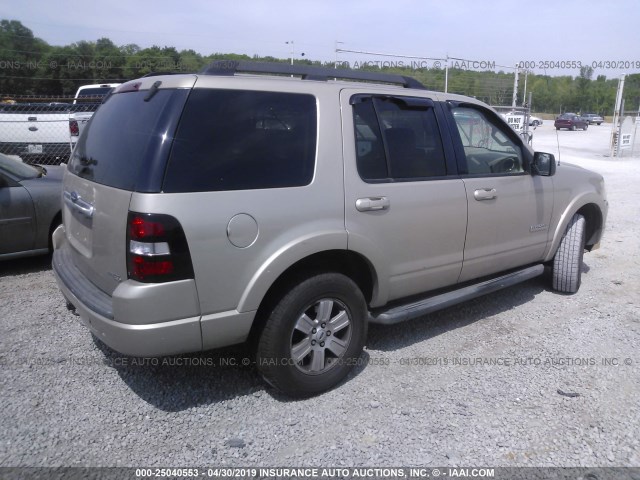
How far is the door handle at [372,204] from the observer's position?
10.6 feet

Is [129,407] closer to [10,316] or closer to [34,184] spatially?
[10,316]

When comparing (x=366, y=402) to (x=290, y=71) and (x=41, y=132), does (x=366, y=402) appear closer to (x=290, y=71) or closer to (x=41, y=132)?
(x=290, y=71)

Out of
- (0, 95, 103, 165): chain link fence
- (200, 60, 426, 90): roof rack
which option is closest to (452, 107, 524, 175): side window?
(200, 60, 426, 90): roof rack

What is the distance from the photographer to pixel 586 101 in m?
71.0

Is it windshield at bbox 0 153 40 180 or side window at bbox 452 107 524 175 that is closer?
side window at bbox 452 107 524 175

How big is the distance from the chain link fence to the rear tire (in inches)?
365

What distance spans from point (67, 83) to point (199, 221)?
40.4 metres

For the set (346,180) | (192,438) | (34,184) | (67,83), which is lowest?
(192,438)

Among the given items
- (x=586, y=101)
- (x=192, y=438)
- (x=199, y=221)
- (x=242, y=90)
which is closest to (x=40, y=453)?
(x=192, y=438)

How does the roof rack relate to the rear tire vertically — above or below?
above

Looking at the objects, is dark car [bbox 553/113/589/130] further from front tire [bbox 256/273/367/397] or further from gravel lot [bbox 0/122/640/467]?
front tire [bbox 256/273/367/397]

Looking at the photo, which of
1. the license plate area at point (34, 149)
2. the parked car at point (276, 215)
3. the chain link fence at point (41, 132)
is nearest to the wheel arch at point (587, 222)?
the parked car at point (276, 215)

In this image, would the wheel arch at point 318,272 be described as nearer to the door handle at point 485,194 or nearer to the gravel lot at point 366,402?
the gravel lot at point 366,402

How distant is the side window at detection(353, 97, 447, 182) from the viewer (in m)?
3.37
